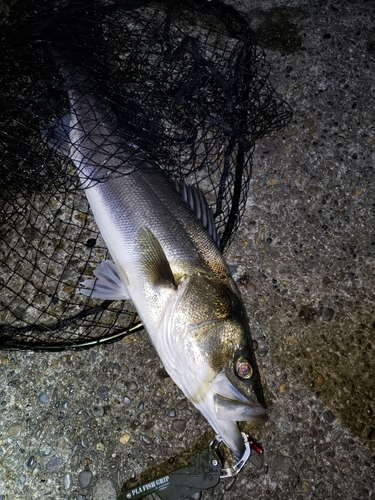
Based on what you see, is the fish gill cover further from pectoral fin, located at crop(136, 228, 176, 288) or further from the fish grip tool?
the fish grip tool

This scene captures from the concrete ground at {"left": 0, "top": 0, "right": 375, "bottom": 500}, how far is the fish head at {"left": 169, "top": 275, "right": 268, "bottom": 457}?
60 cm

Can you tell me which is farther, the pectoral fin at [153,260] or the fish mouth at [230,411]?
the pectoral fin at [153,260]

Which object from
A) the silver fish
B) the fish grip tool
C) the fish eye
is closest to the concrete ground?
the fish grip tool

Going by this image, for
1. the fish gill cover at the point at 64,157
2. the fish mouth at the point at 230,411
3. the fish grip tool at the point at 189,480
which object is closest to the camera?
the fish mouth at the point at 230,411

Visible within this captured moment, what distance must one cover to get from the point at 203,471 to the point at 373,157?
261 centimetres

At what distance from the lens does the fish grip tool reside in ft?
8.57

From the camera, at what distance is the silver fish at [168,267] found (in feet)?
7.38

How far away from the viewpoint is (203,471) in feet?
8.71

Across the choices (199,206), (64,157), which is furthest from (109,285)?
(64,157)

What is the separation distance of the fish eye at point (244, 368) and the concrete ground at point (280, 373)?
680 mm

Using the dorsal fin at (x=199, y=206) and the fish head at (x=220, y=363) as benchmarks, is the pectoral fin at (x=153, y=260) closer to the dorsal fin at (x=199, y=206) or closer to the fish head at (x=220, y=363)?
the fish head at (x=220, y=363)

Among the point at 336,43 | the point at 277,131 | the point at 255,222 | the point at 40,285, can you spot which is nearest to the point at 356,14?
the point at 336,43

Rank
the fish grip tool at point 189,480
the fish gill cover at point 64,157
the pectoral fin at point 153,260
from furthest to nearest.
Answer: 1. the fish gill cover at point 64,157
2. the fish grip tool at point 189,480
3. the pectoral fin at point 153,260

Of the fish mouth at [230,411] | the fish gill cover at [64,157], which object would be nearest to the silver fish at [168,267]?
the fish mouth at [230,411]
